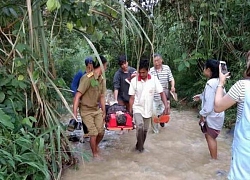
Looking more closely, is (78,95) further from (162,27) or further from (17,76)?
(162,27)

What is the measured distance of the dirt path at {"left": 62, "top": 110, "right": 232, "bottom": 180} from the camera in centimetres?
441

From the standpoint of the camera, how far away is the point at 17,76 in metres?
3.41

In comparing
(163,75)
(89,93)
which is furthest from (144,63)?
(163,75)

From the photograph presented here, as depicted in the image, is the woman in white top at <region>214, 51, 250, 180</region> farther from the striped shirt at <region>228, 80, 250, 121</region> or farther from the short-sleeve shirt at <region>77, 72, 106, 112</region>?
the short-sleeve shirt at <region>77, 72, 106, 112</region>

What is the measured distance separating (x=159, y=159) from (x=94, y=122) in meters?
1.05

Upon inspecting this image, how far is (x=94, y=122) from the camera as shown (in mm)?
4832

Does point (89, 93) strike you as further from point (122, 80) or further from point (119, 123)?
point (122, 80)

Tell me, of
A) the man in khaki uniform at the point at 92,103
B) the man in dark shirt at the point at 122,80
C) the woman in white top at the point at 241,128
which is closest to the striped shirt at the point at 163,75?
the man in dark shirt at the point at 122,80

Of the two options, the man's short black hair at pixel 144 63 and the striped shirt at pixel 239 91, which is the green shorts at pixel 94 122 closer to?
the man's short black hair at pixel 144 63

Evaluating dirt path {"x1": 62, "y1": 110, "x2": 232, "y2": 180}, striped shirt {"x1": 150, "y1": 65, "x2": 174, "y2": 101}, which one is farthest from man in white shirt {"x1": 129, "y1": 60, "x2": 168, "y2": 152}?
striped shirt {"x1": 150, "y1": 65, "x2": 174, "y2": 101}

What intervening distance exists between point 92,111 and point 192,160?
60.2 inches

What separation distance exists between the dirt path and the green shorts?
0.31 metres

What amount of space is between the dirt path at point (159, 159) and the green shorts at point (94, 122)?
1.02ft

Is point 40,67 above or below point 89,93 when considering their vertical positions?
above
